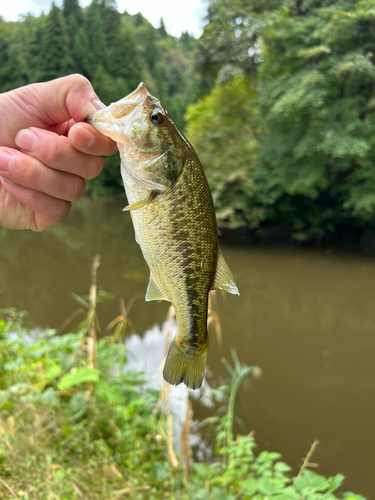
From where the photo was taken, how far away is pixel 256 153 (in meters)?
12.0

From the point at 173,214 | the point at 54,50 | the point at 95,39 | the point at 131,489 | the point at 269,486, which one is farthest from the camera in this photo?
the point at 95,39

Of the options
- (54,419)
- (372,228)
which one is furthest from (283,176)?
(54,419)

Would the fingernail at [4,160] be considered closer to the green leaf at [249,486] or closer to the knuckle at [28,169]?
the knuckle at [28,169]

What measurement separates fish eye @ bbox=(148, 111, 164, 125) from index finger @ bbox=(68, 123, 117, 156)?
0.24 metres

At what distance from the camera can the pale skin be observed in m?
1.20

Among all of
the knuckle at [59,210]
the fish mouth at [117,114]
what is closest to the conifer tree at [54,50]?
the knuckle at [59,210]

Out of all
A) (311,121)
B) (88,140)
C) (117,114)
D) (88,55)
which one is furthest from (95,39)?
(117,114)

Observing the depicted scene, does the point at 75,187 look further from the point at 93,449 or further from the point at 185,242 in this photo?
the point at 93,449

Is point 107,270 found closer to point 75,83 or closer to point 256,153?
point 256,153

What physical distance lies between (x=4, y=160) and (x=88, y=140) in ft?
1.05

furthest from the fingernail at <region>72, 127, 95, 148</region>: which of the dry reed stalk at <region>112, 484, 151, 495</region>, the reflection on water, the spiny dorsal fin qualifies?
the reflection on water

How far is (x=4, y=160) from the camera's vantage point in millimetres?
1190

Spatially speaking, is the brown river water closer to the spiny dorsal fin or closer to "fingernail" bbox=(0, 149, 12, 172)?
the spiny dorsal fin

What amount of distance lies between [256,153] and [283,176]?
1.87 meters
